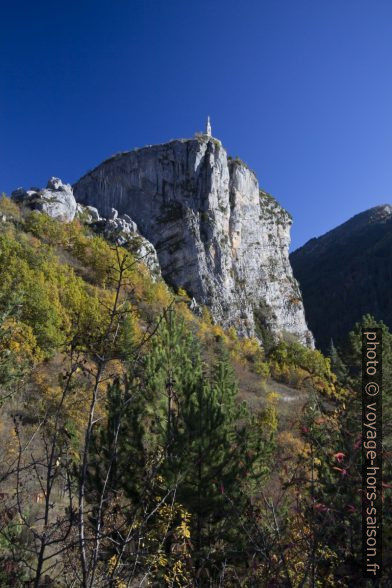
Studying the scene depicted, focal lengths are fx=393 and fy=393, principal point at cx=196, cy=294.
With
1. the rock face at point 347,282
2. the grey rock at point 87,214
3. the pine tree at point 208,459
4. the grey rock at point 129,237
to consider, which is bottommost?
the pine tree at point 208,459

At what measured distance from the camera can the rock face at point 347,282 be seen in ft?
402

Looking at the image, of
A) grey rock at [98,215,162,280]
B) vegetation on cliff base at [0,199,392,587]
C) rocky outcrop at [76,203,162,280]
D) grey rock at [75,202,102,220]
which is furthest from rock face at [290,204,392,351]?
vegetation on cliff base at [0,199,392,587]

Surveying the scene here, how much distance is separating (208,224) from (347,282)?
94.9 meters

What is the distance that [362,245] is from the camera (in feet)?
551

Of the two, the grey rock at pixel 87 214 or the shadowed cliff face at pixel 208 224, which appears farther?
the shadowed cliff face at pixel 208 224

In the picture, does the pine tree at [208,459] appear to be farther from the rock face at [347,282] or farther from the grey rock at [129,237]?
the rock face at [347,282]

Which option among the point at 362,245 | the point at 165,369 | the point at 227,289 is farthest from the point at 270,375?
the point at 362,245

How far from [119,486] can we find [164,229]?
61.2 m

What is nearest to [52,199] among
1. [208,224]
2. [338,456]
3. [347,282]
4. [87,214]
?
[87,214]

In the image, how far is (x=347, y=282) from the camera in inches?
5723

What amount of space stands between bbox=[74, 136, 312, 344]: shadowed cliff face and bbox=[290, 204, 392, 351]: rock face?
124ft

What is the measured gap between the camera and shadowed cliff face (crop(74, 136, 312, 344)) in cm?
6556

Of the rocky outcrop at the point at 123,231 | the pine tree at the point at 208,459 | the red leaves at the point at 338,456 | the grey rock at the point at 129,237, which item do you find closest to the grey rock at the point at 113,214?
the rocky outcrop at the point at 123,231

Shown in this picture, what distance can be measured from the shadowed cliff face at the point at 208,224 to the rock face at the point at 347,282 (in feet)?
124
